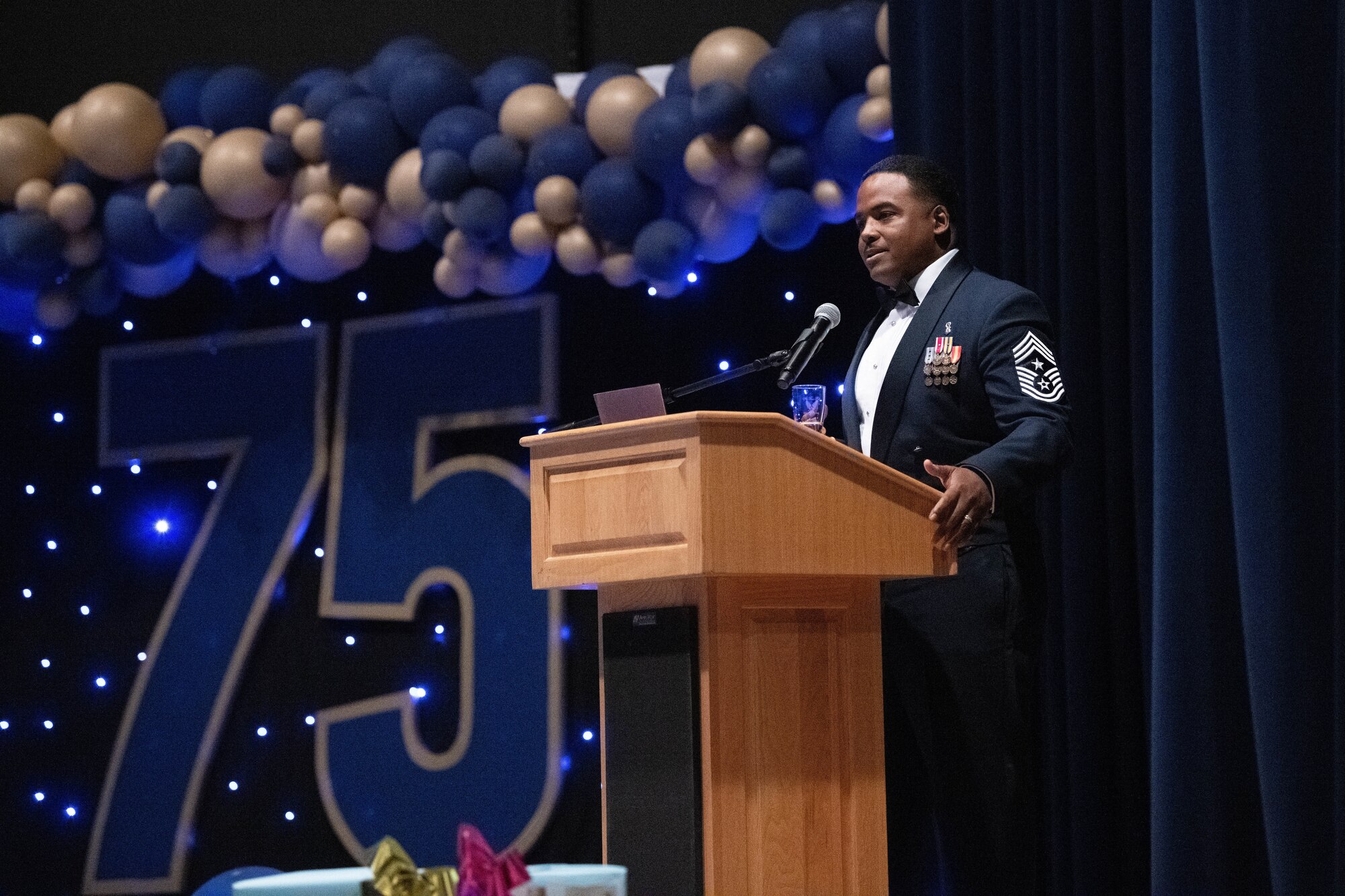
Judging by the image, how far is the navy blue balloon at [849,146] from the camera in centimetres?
364

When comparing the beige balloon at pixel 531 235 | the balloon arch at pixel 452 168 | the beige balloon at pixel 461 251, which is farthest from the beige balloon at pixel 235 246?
the beige balloon at pixel 531 235

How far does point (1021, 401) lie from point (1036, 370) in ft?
0.20

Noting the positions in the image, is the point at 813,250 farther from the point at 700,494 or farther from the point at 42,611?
the point at 42,611

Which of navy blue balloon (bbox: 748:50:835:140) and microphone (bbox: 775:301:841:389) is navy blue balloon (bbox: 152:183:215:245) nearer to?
navy blue balloon (bbox: 748:50:835:140)

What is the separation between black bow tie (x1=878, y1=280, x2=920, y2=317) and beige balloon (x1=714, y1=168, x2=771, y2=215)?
90 cm

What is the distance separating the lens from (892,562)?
242 cm

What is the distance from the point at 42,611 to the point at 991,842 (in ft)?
11.5

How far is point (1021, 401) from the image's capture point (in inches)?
102

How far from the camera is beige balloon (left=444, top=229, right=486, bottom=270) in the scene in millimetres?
4098

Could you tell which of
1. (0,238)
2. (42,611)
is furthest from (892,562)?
(42,611)

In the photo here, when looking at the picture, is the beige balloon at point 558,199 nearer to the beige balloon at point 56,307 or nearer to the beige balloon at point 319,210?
the beige balloon at point 319,210

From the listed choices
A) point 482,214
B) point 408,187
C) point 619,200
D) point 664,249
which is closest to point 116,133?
point 408,187

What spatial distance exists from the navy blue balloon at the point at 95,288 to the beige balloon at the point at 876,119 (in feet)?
6.95

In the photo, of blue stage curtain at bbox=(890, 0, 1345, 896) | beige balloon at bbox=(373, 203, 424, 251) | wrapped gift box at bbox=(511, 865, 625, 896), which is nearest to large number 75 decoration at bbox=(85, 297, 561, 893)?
beige balloon at bbox=(373, 203, 424, 251)
